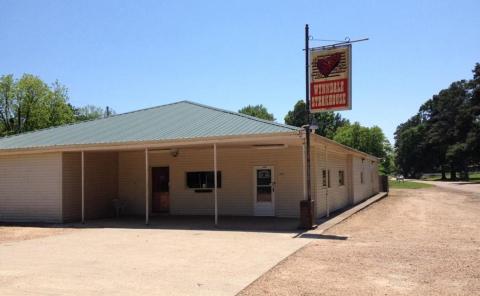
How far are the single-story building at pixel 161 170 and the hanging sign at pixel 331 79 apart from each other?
83.1 inches

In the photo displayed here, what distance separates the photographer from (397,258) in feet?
30.8

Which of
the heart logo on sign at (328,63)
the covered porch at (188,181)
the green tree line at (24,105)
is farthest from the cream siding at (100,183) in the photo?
the green tree line at (24,105)

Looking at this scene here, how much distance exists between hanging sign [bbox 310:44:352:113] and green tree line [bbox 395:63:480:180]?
182ft

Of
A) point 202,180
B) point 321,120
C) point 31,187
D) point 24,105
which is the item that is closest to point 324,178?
point 202,180

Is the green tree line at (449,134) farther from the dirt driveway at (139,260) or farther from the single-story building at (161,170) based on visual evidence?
the dirt driveway at (139,260)

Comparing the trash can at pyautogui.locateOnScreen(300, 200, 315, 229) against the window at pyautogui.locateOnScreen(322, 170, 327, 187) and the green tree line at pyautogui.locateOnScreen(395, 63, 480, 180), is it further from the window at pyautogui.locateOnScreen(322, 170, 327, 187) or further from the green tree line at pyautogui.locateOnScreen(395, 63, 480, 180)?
the green tree line at pyautogui.locateOnScreen(395, 63, 480, 180)

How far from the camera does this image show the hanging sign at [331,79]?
1330 cm

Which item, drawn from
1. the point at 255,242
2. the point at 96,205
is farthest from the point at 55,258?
the point at 96,205

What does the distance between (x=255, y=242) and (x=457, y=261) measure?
452cm

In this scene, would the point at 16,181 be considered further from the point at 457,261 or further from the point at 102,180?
the point at 457,261

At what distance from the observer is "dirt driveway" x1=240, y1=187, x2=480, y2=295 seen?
6984mm

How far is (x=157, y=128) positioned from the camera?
1805cm

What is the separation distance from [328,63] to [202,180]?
7.99m

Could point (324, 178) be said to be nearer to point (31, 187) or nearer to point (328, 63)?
point (328, 63)
